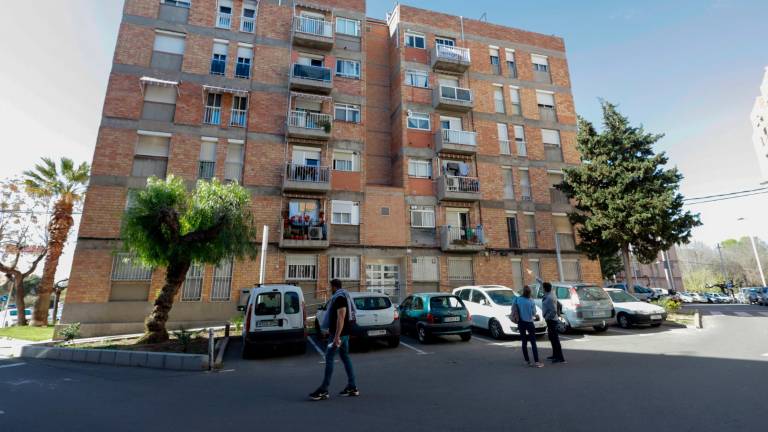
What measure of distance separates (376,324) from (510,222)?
47.7 ft

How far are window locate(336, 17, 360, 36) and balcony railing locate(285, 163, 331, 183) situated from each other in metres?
9.66

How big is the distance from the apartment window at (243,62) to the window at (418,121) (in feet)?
31.6

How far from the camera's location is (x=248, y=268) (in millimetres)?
16703

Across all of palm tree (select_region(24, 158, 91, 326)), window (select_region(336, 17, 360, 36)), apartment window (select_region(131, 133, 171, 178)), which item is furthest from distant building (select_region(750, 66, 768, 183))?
palm tree (select_region(24, 158, 91, 326))

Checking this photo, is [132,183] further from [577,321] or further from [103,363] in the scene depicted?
[577,321]

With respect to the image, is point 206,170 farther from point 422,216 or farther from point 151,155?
point 422,216

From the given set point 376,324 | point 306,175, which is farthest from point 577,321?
point 306,175

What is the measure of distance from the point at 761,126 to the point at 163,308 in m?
69.1

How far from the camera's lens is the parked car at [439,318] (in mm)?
10398

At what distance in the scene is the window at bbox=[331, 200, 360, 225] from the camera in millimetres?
18641

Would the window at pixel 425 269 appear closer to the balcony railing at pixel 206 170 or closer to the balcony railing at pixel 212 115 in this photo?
the balcony railing at pixel 206 170

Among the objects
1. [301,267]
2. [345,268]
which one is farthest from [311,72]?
[345,268]

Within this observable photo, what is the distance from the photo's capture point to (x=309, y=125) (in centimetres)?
1905

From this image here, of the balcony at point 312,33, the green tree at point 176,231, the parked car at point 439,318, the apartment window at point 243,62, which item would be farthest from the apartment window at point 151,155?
the parked car at point 439,318
